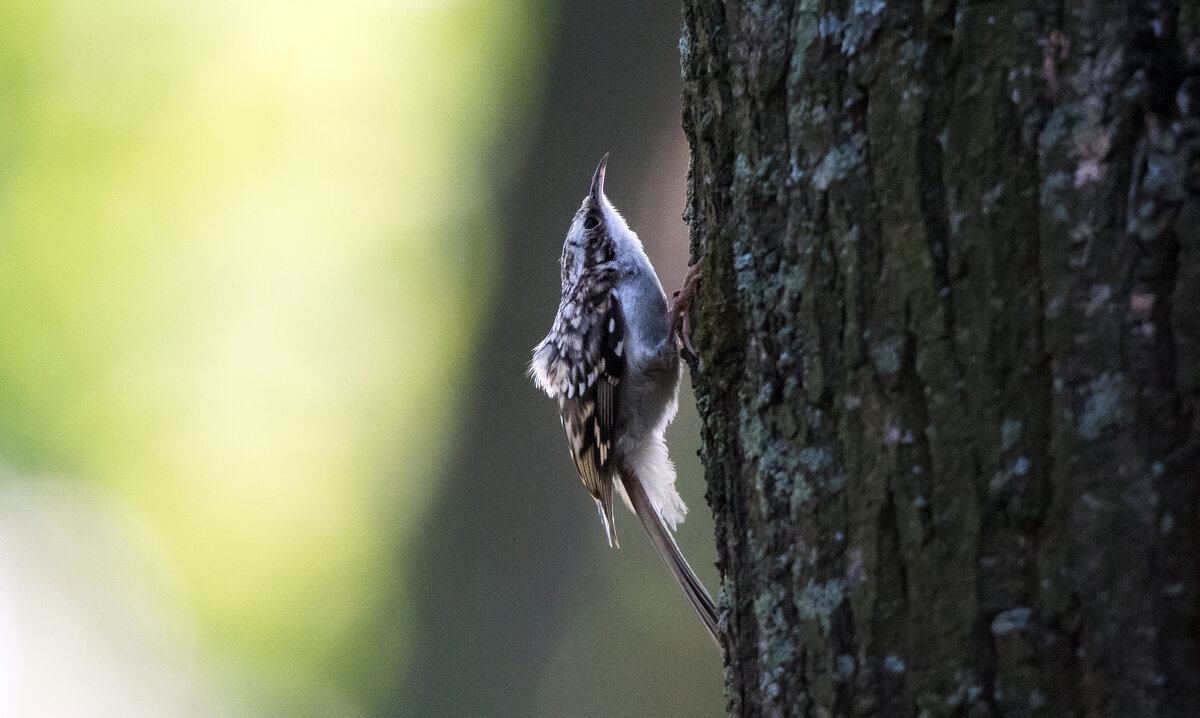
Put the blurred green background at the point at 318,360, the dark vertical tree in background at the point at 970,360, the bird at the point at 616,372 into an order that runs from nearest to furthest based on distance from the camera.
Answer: the dark vertical tree in background at the point at 970,360
the bird at the point at 616,372
the blurred green background at the point at 318,360

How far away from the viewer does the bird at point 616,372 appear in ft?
10.2

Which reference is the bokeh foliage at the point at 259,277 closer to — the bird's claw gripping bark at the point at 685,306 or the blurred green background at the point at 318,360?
the blurred green background at the point at 318,360

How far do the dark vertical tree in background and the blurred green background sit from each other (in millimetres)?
2155

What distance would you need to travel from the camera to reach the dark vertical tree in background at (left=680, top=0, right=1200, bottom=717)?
106cm

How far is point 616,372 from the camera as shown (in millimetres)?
3174

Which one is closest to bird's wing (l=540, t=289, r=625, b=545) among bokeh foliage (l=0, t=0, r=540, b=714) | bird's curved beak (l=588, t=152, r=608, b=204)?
bird's curved beak (l=588, t=152, r=608, b=204)

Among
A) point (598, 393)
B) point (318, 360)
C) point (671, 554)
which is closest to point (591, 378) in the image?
point (598, 393)

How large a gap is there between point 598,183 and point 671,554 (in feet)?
4.57

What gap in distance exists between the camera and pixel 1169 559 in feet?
3.41

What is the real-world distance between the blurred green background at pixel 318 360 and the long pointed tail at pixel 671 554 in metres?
0.56

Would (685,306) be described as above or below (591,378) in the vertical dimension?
above

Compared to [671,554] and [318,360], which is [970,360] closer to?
[671,554]

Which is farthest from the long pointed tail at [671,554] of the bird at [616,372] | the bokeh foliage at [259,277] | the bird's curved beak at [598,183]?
the bokeh foliage at [259,277]

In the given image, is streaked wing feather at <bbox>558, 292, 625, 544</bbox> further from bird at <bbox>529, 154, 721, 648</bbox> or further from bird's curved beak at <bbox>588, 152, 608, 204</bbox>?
bird's curved beak at <bbox>588, 152, 608, 204</bbox>
